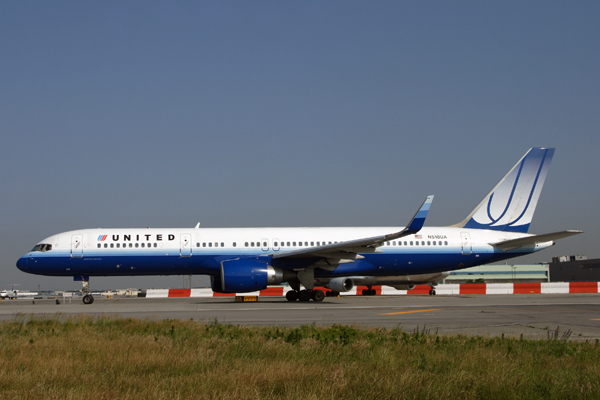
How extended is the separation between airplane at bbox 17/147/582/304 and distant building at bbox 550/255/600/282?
58409 mm

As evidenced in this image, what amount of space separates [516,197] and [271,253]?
1422 cm

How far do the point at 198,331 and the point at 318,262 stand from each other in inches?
589

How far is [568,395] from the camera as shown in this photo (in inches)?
203

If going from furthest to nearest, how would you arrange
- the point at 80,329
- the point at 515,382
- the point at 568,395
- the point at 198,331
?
the point at 80,329
the point at 198,331
the point at 515,382
the point at 568,395

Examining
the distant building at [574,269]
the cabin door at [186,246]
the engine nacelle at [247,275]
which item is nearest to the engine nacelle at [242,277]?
the engine nacelle at [247,275]

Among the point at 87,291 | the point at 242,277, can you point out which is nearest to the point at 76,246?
the point at 87,291

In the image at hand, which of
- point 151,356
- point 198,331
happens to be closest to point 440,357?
point 151,356

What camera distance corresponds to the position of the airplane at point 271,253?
2419 cm

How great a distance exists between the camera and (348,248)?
2367 cm

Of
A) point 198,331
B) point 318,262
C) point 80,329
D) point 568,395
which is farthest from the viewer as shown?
point 318,262

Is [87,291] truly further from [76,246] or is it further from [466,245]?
[466,245]

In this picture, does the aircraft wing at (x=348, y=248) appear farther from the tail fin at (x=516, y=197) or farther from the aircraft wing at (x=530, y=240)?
the tail fin at (x=516, y=197)

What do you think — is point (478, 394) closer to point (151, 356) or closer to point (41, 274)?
Answer: point (151, 356)

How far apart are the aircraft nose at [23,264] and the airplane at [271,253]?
0.05m
